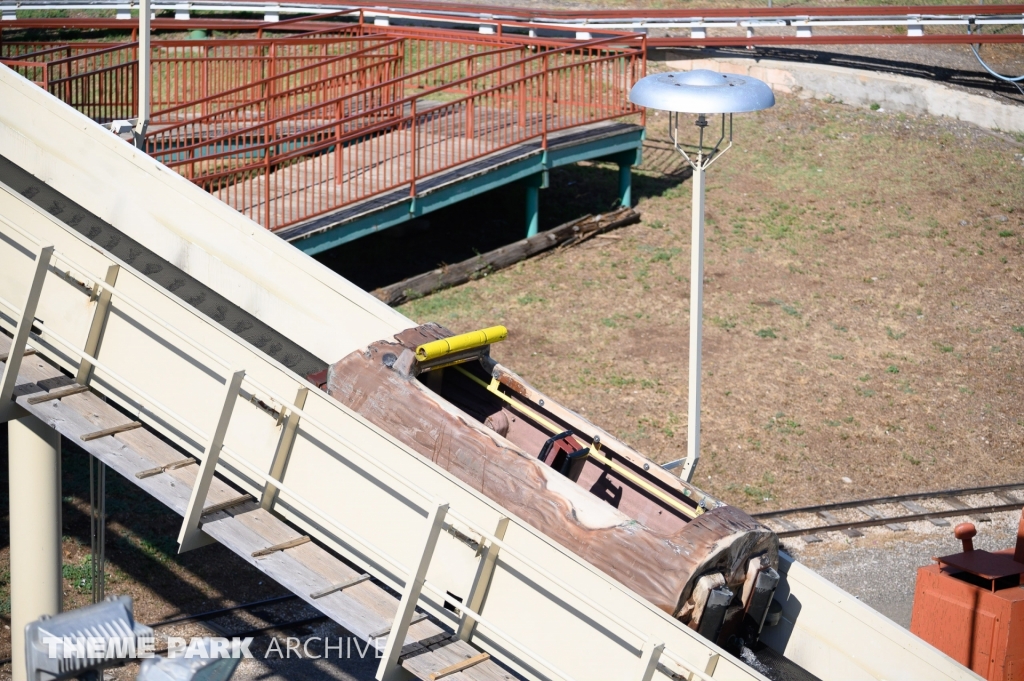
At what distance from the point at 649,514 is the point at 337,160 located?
24.2 ft

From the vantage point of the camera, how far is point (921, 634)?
7.09 m

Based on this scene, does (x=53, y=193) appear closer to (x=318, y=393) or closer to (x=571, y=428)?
(x=318, y=393)

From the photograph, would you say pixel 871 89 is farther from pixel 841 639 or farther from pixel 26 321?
pixel 26 321

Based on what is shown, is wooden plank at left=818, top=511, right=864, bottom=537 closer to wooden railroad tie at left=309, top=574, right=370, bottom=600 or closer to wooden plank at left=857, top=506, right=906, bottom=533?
wooden plank at left=857, top=506, right=906, bottom=533

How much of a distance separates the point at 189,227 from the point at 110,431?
6.06ft

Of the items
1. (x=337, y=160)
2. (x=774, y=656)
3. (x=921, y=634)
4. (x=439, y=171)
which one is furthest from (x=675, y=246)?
(x=774, y=656)

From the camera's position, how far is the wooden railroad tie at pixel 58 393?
19.3 ft

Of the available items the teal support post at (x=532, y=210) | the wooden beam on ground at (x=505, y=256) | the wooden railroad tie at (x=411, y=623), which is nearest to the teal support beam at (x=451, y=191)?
the teal support post at (x=532, y=210)

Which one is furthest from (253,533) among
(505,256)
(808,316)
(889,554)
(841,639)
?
(808,316)

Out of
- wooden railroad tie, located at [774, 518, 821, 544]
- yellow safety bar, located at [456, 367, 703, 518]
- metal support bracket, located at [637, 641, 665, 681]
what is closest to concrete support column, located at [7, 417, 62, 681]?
yellow safety bar, located at [456, 367, 703, 518]

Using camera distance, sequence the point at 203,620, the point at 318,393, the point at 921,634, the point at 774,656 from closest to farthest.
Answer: the point at 318,393 < the point at 774,656 < the point at 921,634 < the point at 203,620

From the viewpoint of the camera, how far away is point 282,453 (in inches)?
221

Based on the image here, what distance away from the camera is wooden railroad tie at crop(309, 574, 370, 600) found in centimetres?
529

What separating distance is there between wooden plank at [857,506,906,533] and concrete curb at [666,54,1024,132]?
35.3 ft
